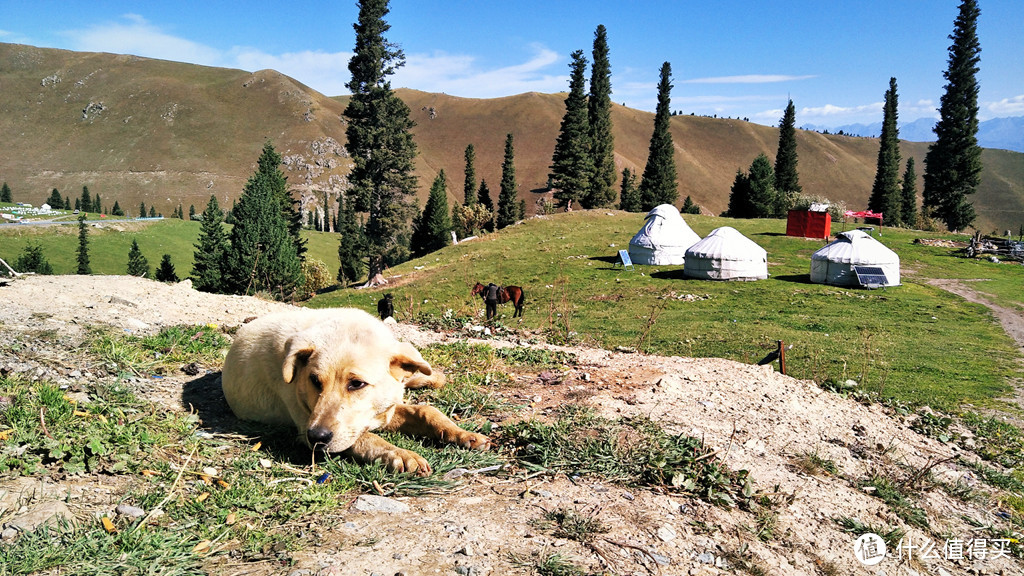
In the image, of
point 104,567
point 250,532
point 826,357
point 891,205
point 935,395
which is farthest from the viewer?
point 891,205

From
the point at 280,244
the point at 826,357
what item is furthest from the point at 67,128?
the point at 826,357

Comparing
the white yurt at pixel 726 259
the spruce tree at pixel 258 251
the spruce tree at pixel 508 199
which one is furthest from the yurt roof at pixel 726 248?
the spruce tree at pixel 508 199

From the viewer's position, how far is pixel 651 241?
32.8 meters

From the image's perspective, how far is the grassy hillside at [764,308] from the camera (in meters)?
12.4

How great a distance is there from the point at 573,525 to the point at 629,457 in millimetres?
1040

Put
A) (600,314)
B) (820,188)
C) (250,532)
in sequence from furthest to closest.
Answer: (820,188) < (600,314) < (250,532)

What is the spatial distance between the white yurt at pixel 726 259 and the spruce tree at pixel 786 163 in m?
32.2

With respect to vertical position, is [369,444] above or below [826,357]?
above

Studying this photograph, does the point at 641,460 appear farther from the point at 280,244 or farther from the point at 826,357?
the point at 280,244

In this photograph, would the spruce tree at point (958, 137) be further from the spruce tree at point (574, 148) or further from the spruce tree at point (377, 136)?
the spruce tree at point (377, 136)

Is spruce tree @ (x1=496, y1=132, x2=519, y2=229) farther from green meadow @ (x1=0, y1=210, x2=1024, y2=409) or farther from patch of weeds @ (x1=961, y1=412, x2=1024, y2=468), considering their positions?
patch of weeds @ (x1=961, y1=412, x2=1024, y2=468)

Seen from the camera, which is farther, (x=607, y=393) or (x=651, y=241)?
(x=651, y=241)

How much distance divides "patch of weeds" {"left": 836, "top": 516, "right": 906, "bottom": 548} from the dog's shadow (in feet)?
11.8

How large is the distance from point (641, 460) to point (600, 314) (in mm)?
16595
